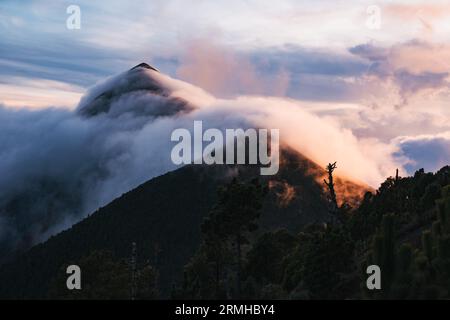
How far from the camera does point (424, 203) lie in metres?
60.4

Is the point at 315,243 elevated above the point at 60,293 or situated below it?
above

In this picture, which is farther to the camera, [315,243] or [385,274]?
[315,243]

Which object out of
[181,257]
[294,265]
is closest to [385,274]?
[294,265]

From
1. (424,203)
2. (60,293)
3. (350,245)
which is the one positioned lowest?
(60,293)

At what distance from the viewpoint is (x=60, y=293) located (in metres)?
65.6

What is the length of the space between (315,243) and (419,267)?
37.9 feet

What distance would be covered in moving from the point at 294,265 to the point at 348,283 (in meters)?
11.4
